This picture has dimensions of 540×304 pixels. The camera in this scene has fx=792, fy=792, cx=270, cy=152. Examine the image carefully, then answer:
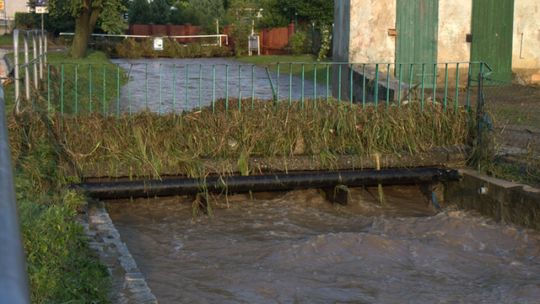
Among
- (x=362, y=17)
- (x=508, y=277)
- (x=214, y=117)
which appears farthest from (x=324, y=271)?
(x=362, y=17)

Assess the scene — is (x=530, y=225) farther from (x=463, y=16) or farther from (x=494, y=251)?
(x=463, y=16)

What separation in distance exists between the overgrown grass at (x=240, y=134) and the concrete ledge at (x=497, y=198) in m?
0.74

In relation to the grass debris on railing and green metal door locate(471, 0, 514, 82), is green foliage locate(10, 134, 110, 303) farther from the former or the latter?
green metal door locate(471, 0, 514, 82)

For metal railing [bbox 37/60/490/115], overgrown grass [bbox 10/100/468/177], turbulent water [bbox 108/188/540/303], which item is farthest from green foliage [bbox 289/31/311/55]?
turbulent water [bbox 108/188/540/303]

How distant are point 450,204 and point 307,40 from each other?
94.1 feet

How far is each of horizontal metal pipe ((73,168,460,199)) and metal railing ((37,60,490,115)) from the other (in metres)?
1.09

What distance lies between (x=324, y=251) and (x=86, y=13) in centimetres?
2616

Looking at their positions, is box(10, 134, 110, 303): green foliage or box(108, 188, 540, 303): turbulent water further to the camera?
box(108, 188, 540, 303): turbulent water

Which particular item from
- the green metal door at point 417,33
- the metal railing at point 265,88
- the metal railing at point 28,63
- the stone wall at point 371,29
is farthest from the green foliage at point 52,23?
the green metal door at point 417,33

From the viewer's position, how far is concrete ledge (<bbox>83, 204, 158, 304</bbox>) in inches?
205

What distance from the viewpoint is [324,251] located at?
7.84m

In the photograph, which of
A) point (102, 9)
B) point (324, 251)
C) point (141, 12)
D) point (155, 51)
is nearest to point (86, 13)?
point (102, 9)

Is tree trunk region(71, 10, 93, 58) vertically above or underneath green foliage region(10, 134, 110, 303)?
above

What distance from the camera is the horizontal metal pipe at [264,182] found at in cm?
900
